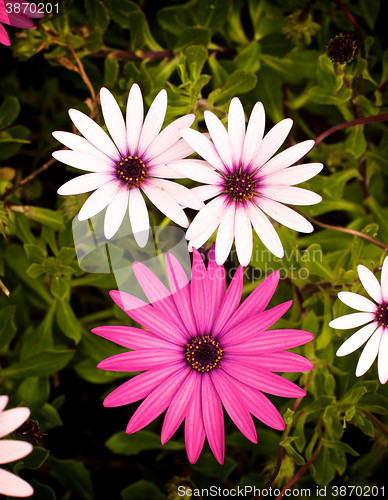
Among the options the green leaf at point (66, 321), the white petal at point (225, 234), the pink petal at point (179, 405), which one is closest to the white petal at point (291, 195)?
the white petal at point (225, 234)

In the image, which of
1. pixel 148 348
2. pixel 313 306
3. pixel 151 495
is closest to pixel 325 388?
pixel 313 306

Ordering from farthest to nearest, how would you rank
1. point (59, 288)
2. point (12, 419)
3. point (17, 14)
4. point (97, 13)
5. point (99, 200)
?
point (97, 13)
point (59, 288)
point (17, 14)
point (99, 200)
point (12, 419)

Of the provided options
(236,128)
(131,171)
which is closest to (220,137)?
(236,128)

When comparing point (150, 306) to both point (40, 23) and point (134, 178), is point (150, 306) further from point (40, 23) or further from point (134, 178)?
point (40, 23)

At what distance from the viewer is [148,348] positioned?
1154 mm

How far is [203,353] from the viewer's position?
1.21 meters

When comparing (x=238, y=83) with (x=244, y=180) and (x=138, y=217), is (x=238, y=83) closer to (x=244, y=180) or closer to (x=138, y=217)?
(x=244, y=180)

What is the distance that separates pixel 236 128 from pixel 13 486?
103cm

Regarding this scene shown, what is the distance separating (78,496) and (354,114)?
189 cm

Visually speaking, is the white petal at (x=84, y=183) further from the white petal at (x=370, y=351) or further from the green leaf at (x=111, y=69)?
the white petal at (x=370, y=351)

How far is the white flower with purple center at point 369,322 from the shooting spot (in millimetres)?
1146

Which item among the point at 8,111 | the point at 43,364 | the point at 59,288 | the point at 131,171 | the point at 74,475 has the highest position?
the point at 8,111

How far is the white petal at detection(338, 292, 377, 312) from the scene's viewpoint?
3.74 feet

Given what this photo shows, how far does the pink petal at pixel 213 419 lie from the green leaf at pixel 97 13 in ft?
4.30
